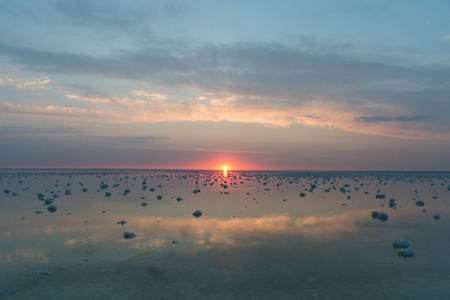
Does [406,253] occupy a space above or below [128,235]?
above

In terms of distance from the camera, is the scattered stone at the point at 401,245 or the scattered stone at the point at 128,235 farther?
the scattered stone at the point at 128,235

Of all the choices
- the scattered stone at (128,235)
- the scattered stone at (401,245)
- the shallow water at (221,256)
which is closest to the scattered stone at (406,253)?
the shallow water at (221,256)

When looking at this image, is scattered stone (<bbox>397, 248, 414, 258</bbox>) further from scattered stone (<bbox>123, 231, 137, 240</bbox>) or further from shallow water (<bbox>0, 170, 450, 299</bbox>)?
scattered stone (<bbox>123, 231, 137, 240</bbox>)

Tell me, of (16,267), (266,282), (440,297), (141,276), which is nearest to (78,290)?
(141,276)

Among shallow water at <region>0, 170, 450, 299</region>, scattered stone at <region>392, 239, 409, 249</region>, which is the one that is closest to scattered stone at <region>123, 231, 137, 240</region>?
shallow water at <region>0, 170, 450, 299</region>

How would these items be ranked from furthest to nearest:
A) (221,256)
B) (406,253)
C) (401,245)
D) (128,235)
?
(128,235) < (401,245) < (406,253) < (221,256)

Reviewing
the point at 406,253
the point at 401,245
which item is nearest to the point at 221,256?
the point at 406,253

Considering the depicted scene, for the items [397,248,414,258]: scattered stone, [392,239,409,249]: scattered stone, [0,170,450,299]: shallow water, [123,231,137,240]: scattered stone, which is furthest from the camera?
[123,231,137,240]: scattered stone

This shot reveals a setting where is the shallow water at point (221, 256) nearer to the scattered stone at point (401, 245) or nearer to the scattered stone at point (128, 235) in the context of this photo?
the scattered stone at point (128, 235)

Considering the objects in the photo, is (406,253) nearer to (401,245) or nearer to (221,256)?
(401,245)

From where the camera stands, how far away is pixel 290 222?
62.7 ft

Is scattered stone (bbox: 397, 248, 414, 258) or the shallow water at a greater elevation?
scattered stone (bbox: 397, 248, 414, 258)

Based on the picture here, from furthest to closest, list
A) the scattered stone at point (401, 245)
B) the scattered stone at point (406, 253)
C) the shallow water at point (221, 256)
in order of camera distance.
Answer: the scattered stone at point (401, 245)
the scattered stone at point (406, 253)
the shallow water at point (221, 256)

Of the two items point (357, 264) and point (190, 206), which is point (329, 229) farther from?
point (190, 206)
